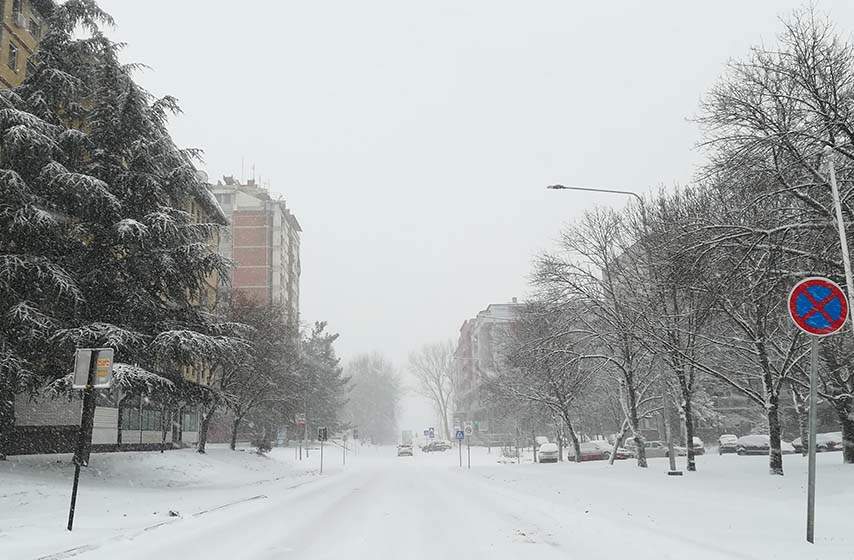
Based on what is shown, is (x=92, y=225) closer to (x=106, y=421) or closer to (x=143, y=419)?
(x=106, y=421)

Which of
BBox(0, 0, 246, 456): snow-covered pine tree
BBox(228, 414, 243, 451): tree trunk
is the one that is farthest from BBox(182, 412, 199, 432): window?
BBox(0, 0, 246, 456): snow-covered pine tree

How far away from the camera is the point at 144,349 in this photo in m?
20.7

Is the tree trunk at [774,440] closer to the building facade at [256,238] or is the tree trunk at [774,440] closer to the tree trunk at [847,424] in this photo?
the tree trunk at [847,424]

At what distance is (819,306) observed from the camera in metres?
8.87

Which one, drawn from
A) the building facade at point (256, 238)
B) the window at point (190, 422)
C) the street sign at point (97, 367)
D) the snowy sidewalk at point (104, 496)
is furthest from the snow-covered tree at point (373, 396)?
the street sign at point (97, 367)

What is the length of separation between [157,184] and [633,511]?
16.5 metres

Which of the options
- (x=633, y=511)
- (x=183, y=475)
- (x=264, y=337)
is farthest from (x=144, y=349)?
(x=264, y=337)

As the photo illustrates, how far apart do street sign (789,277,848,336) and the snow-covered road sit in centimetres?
279

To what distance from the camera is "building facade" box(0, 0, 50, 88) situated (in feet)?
85.6

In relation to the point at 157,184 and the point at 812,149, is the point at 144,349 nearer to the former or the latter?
the point at 157,184

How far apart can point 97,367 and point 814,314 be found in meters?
11.9

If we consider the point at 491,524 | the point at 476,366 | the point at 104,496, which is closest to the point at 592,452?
the point at 104,496

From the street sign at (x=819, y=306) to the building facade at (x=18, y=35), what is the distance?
2679cm

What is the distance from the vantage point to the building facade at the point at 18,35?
26.1 metres
